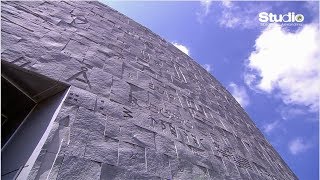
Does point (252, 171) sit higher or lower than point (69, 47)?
lower

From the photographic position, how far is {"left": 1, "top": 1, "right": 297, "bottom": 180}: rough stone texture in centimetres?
278

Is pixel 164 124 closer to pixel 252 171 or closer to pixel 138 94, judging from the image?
pixel 138 94

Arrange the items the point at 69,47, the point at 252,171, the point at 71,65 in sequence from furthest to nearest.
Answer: the point at 252,171, the point at 69,47, the point at 71,65

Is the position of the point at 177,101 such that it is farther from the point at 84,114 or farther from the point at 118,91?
the point at 84,114

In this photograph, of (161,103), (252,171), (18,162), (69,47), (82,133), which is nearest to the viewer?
(18,162)

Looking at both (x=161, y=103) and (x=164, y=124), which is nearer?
(x=164, y=124)

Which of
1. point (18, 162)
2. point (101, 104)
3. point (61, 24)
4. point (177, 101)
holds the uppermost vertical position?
point (61, 24)

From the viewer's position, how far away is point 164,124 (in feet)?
13.6

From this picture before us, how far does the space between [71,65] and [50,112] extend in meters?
0.89

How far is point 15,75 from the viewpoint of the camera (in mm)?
3104

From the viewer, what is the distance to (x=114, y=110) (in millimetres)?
3502

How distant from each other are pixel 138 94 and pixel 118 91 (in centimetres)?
45

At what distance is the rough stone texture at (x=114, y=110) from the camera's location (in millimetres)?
2783

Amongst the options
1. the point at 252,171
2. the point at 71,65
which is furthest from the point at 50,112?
the point at 252,171
